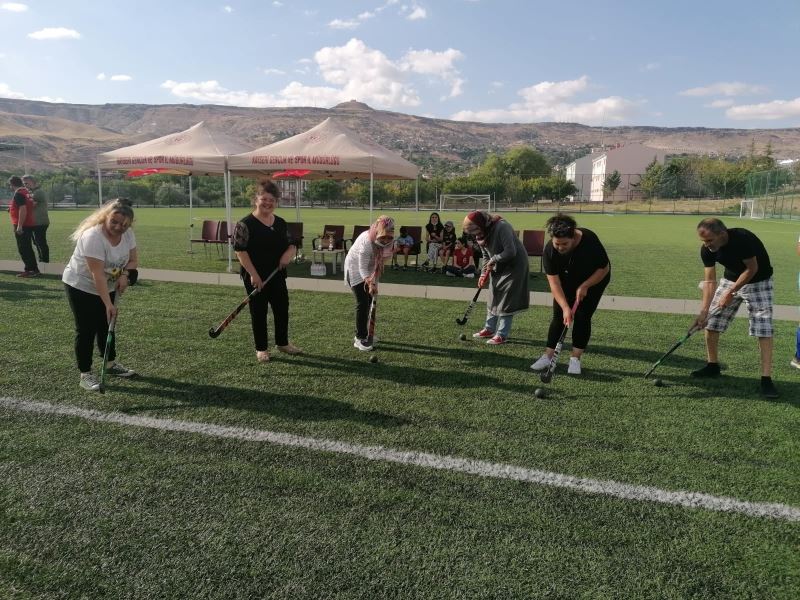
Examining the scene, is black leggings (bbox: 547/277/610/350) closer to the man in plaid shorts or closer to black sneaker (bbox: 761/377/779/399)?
the man in plaid shorts

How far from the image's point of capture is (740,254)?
4.80 meters

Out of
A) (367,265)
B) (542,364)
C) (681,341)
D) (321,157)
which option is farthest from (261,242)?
(321,157)

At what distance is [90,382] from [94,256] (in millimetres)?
1190

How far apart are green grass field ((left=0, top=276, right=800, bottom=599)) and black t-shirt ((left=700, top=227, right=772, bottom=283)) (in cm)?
115

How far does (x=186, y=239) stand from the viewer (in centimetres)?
1966

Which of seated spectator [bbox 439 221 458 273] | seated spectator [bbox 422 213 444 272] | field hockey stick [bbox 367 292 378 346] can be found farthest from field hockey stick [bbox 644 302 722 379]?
seated spectator [bbox 422 213 444 272]

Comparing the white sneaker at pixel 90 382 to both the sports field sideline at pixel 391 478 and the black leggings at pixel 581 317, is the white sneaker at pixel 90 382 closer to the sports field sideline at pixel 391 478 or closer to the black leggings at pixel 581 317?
the sports field sideline at pixel 391 478

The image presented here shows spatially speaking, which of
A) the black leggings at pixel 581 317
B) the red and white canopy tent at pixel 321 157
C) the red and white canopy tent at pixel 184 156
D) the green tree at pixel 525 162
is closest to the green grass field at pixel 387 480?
the black leggings at pixel 581 317

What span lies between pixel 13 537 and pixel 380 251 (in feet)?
13.7

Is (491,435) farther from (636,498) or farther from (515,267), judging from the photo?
(515,267)

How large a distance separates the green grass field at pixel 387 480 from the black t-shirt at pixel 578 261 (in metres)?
1.04

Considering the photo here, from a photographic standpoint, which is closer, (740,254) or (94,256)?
(94,256)

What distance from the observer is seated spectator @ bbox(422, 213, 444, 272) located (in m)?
13.2

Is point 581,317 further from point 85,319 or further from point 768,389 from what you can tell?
point 85,319
